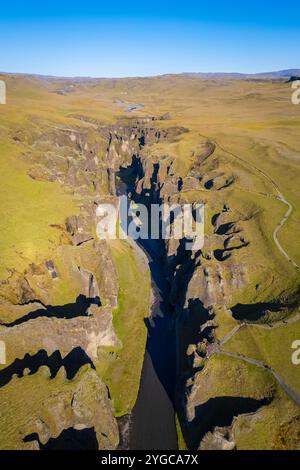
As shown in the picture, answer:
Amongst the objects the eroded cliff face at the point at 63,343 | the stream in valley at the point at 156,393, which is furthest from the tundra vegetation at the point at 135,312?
the stream in valley at the point at 156,393

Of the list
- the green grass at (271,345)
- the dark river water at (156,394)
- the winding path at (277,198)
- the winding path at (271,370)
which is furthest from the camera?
the winding path at (277,198)

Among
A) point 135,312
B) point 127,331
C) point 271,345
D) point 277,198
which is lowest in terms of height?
point 127,331

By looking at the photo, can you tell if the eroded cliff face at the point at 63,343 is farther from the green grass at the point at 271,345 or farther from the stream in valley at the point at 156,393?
the green grass at the point at 271,345

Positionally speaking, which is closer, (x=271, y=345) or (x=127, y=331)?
(x=271, y=345)

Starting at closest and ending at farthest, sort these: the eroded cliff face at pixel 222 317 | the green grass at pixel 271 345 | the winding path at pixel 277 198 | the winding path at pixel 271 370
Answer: the eroded cliff face at pixel 222 317 → the winding path at pixel 271 370 → the green grass at pixel 271 345 → the winding path at pixel 277 198

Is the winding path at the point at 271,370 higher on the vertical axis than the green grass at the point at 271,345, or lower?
lower

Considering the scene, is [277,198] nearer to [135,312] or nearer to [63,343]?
[135,312]

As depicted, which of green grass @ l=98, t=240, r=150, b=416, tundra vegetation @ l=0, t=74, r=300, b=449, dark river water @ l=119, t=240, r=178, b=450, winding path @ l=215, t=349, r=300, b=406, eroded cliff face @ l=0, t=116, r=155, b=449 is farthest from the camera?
green grass @ l=98, t=240, r=150, b=416

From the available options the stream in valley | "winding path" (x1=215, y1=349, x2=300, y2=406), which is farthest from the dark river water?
"winding path" (x1=215, y1=349, x2=300, y2=406)

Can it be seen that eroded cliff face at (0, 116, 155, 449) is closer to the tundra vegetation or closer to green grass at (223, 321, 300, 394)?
the tundra vegetation

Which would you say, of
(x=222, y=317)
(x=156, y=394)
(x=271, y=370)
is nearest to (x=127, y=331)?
(x=156, y=394)

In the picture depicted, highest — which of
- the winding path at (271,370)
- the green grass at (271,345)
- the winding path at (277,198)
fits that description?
the winding path at (277,198)

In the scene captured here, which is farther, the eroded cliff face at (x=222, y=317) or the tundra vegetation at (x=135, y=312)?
the eroded cliff face at (x=222, y=317)
